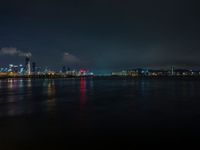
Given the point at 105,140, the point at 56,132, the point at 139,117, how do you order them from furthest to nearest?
the point at 139,117
the point at 56,132
the point at 105,140

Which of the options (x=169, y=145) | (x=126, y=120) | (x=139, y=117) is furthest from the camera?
(x=139, y=117)

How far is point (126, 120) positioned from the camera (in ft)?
53.3

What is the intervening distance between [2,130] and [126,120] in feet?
25.4

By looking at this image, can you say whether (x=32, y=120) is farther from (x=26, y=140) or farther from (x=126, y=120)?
(x=126, y=120)

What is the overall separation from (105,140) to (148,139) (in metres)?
2.05

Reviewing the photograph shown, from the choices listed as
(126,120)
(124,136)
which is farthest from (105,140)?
(126,120)

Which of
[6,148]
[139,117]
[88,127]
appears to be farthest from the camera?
[139,117]

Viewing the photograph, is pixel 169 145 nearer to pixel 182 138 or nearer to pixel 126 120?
pixel 182 138

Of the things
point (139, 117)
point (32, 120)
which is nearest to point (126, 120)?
point (139, 117)

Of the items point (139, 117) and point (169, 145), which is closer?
point (169, 145)

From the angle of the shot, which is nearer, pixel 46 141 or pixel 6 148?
pixel 6 148

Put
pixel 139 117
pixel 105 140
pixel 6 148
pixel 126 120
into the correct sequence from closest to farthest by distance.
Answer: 1. pixel 6 148
2. pixel 105 140
3. pixel 126 120
4. pixel 139 117

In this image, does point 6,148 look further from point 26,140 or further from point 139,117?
point 139,117

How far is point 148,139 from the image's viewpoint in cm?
1147
